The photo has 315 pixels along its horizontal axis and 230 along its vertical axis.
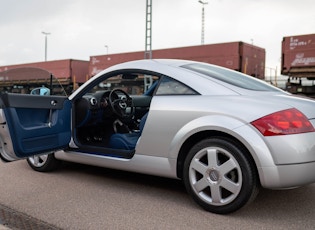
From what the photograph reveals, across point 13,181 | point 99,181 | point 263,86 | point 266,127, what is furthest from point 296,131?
point 13,181

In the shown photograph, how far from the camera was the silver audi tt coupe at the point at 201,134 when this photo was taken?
2697 mm

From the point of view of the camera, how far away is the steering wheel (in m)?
4.24

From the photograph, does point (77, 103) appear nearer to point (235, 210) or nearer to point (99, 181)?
point (99, 181)

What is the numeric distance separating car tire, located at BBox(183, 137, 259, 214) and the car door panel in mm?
1358

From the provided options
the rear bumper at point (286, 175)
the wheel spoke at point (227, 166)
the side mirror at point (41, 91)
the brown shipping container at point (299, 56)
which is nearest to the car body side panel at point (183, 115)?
the wheel spoke at point (227, 166)

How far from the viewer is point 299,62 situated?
14.8 m

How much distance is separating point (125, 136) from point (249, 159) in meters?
1.56

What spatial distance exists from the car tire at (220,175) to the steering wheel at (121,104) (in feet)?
4.71

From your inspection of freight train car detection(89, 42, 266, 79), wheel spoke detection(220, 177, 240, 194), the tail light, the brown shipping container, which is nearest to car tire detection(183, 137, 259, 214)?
wheel spoke detection(220, 177, 240, 194)

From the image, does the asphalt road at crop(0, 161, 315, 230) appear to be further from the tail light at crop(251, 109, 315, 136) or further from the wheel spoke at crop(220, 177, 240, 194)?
the tail light at crop(251, 109, 315, 136)

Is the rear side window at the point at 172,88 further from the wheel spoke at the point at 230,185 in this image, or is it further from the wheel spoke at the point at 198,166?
the wheel spoke at the point at 230,185

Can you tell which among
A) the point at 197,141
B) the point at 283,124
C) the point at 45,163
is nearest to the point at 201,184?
the point at 197,141

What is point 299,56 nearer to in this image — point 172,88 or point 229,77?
point 229,77

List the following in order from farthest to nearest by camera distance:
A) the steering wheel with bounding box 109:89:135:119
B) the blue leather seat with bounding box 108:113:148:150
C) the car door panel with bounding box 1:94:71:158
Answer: the steering wheel with bounding box 109:89:135:119 → the blue leather seat with bounding box 108:113:148:150 → the car door panel with bounding box 1:94:71:158
